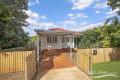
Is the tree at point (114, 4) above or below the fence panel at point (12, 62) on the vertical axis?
above

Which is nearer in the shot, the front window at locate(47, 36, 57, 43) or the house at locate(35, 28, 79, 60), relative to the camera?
the house at locate(35, 28, 79, 60)

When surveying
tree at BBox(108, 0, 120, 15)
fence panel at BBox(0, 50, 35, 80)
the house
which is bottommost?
fence panel at BBox(0, 50, 35, 80)

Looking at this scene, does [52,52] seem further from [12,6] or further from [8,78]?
[8,78]

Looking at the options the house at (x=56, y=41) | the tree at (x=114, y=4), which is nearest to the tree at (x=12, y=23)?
the house at (x=56, y=41)

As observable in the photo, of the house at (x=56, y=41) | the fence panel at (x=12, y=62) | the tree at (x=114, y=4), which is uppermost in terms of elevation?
the tree at (x=114, y=4)

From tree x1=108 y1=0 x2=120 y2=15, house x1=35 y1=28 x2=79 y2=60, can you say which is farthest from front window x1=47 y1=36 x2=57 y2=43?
tree x1=108 y1=0 x2=120 y2=15

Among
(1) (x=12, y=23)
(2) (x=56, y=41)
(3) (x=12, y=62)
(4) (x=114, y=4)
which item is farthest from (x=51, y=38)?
(3) (x=12, y=62)

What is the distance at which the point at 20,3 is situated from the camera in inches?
936

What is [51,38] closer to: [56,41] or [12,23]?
[56,41]

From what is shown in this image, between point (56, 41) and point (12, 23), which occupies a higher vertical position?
point (12, 23)

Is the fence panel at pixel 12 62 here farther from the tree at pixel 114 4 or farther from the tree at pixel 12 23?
the tree at pixel 114 4

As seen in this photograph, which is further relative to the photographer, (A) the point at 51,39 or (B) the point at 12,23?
(A) the point at 51,39

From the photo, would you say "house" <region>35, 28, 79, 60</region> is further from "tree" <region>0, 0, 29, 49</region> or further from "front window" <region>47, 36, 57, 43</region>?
"tree" <region>0, 0, 29, 49</region>

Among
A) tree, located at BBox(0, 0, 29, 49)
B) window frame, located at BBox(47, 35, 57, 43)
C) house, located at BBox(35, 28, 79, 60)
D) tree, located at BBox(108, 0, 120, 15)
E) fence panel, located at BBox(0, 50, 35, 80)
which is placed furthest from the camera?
window frame, located at BBox(47, 35, 57, 43)
